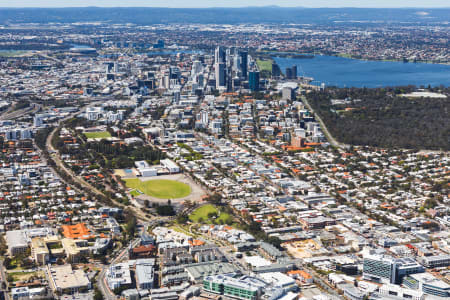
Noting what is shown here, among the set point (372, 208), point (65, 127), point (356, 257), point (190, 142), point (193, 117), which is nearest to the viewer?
point (356, 257)

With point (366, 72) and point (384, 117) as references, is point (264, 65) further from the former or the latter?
point (384, 117)

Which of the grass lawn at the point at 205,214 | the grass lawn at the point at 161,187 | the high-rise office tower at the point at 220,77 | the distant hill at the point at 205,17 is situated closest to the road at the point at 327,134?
the high-rise office tower at the point at 220,77

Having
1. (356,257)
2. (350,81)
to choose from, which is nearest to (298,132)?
(356,257)

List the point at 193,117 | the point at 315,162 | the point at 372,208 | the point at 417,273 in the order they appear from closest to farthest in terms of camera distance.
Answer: the point at 417,273 → the point at 372,208 → the point at 315,162 → the point at 193,117

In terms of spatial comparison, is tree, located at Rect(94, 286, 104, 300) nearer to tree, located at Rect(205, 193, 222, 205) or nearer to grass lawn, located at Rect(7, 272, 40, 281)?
grass lawn, located at Rect(7, 272, 40, 281)

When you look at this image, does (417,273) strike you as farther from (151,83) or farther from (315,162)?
(151,83)

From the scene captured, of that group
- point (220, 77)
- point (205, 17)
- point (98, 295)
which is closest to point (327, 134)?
point (220, 77)

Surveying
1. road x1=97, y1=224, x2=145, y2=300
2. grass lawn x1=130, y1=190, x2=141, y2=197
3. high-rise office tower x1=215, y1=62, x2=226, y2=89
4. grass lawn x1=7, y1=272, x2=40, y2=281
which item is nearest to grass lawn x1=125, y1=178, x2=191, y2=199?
grass lawn x1=130, y1=190, x2=141, y2=197
